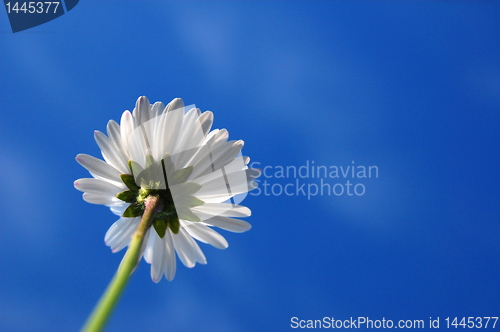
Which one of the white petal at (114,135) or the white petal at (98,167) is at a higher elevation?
the white petal at (114,135)

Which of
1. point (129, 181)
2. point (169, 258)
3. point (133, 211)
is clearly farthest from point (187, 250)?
point (129, 181)

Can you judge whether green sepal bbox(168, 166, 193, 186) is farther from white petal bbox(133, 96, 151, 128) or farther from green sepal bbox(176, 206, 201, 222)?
white petal bbox(133, 96, 151, 128)

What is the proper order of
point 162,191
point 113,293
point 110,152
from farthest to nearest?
point 110,152, point 162,191, point 113,293

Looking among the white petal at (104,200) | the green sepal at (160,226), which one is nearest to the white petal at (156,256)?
the green sepal at (160,226)

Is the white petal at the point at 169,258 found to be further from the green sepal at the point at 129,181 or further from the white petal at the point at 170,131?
the white petal at the point at 170,131

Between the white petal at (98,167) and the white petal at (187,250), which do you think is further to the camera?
the white petal at (187,250)

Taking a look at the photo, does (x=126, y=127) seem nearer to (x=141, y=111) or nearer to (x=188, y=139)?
(x=141, y=111)

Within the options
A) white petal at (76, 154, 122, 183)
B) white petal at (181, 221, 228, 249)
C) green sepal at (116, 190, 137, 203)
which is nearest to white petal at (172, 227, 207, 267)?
white petal at (181, 221, 228, 249)
